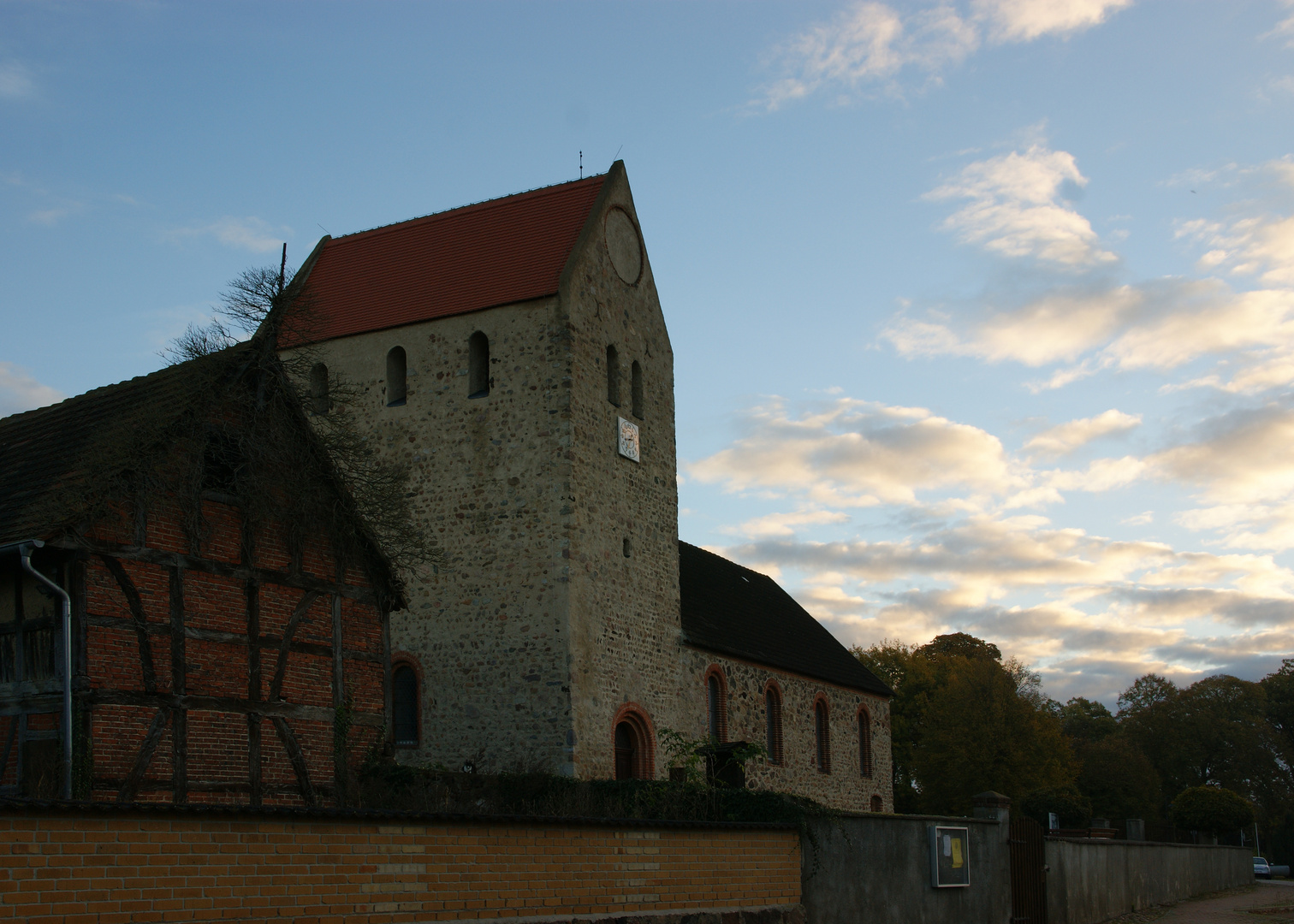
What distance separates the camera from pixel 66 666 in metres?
13.0

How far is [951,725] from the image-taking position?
43406 mm

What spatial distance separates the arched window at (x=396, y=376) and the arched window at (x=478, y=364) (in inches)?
60.5

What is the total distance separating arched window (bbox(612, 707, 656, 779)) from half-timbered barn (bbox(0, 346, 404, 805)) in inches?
263

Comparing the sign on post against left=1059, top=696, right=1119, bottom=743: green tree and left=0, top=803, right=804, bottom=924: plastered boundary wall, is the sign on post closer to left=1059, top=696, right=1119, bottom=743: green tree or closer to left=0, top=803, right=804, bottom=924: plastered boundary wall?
left=0, top=803, right=804, bottom=924: plastered boundary wall

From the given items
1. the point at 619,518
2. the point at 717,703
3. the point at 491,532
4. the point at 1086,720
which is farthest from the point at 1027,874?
the point at 1086,720

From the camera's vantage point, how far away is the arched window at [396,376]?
79.4ft

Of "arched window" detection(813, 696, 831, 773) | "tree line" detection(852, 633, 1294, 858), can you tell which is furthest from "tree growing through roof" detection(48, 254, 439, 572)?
"tree line" detection(852, 633, 1294, 858)

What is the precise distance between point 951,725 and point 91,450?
35.4m

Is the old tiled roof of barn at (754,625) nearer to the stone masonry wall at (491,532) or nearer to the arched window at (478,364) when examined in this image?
the stone masonry wall at (491,532)

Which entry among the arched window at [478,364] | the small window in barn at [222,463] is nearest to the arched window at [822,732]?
the arched window at [478,364]

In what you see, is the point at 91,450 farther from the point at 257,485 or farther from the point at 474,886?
the point at 474,886

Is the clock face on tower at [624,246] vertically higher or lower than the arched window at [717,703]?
higher

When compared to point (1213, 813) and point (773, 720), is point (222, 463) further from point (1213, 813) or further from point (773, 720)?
point (1213, 813)

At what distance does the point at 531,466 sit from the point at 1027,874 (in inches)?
444
